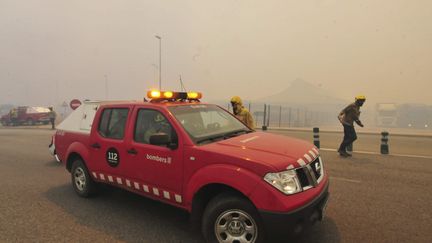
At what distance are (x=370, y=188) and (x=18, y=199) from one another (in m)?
6.65

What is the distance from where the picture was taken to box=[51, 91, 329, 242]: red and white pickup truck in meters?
3.21

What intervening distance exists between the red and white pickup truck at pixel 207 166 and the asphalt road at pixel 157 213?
0.46m

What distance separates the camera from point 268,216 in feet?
10.2

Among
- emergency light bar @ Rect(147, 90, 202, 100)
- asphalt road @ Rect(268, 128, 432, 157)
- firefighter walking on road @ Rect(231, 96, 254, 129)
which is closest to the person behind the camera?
emergency light bar @ Rect(147, 90, 202, 100)

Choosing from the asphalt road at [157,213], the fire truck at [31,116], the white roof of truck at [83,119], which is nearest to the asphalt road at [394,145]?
the asphalt road at [157,213]

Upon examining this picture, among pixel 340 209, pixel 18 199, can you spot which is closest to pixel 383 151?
pixel 340 209

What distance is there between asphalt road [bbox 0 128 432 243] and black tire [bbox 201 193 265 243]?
1.85 feet

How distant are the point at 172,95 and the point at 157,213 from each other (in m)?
1.84

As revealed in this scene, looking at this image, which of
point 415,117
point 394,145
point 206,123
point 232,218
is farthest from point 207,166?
point 415,117

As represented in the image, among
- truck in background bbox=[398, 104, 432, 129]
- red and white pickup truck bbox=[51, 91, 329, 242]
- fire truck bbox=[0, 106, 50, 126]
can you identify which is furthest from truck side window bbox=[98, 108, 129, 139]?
truck in background bbox=[398, 104, 432, 129]

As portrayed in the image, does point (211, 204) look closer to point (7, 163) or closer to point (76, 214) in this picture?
point (76, 214)

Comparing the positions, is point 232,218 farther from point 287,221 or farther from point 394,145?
point 394,145

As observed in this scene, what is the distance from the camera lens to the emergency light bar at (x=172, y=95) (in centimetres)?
477

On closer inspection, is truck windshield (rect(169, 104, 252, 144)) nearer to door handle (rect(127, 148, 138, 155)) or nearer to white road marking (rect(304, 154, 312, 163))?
door handle (rect(127, 148, 138, 155))
